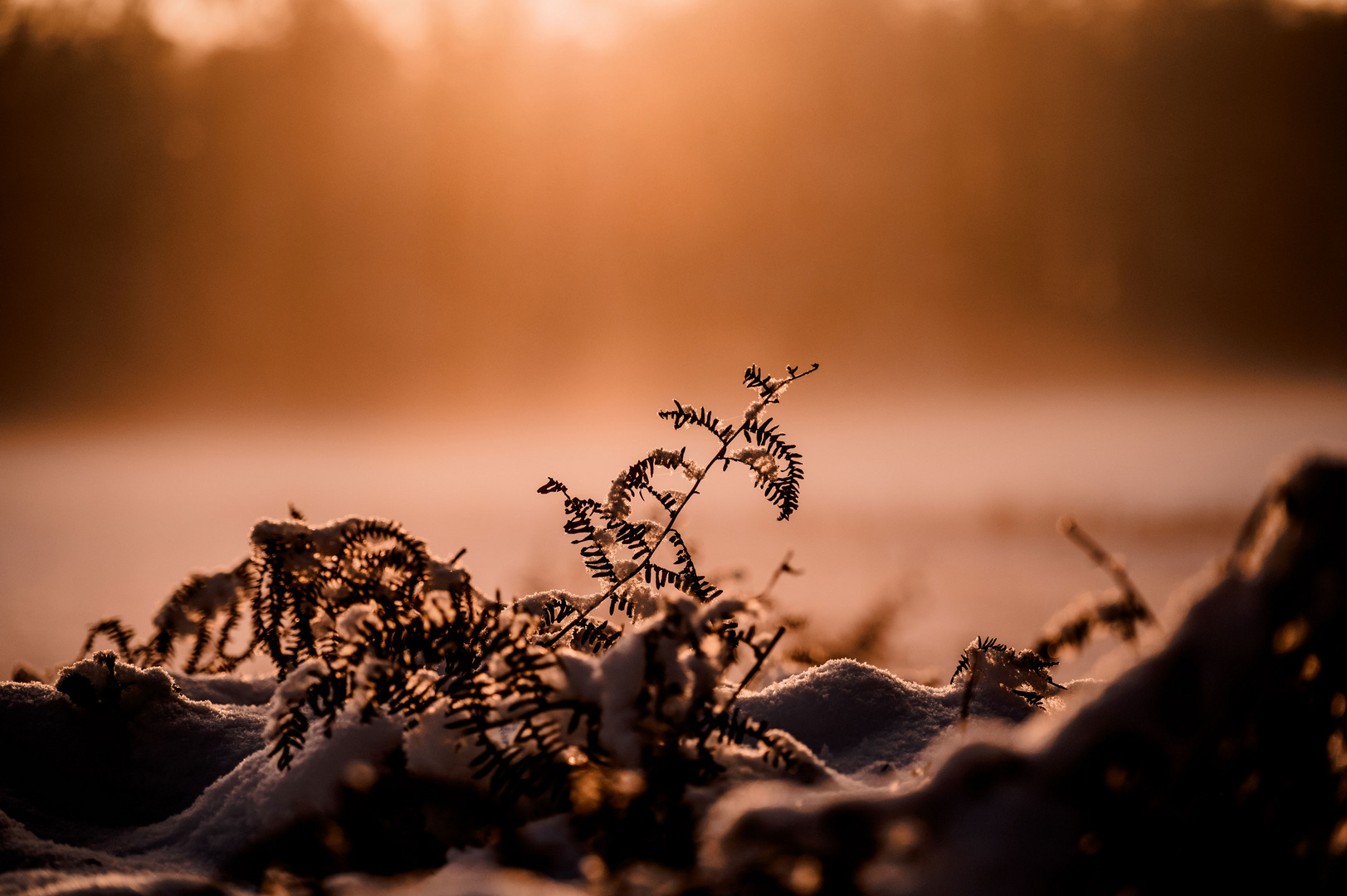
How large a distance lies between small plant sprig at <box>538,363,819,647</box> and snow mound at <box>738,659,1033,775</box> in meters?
0.31

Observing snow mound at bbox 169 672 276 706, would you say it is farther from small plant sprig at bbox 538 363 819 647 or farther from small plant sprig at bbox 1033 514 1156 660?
small plant sprig at bbox 1033 514 1156 660

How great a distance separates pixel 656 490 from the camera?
1.88 m

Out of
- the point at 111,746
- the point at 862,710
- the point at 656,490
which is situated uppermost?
the point at 656,490

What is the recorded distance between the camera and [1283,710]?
32.1 inches

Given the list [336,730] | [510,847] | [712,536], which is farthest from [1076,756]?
[712,536]

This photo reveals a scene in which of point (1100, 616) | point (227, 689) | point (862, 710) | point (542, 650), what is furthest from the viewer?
Result: point (227, 689)

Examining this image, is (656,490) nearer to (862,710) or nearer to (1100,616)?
(862,710)

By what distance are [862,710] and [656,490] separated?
71 cm

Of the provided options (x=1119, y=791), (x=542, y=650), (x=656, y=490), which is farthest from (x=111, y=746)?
(x=1119, y=791)

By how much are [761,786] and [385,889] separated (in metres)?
0.57

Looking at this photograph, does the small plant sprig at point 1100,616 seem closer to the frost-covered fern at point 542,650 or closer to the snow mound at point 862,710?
the frost-covered fern at point 542,650

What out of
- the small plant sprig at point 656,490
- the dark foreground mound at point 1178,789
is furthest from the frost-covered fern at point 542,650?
the dark foreground mound at point 1178,789

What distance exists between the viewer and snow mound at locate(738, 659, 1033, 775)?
5.41 ft

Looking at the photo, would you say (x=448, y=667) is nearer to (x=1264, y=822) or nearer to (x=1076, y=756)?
(x=1076, y=756)
